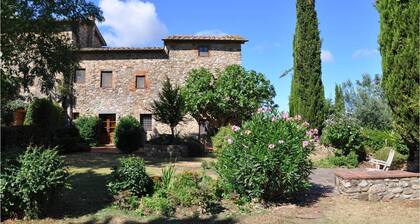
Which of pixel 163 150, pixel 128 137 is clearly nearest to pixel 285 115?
pixel 163 150

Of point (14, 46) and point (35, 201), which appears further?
point (14, 46)

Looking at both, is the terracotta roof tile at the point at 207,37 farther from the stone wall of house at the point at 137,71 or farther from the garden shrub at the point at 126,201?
the garden shrub at the point at 126,201

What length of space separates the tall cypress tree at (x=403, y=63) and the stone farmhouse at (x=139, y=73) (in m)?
15.8

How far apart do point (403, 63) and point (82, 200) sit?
25.1 ft

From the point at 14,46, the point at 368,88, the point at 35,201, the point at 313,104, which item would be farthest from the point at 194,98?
the point at 35,201

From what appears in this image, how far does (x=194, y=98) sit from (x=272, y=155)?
13197 millimetres

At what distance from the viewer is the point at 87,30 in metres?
27.4

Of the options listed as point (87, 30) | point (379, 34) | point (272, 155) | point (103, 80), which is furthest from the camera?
point (87, 30)

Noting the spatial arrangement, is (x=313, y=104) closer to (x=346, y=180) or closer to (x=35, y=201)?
(x=346, y=180)

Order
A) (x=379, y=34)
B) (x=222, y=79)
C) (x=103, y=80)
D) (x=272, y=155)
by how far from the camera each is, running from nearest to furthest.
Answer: (x=272, y=155) < (x=379, y=34) < (x=222, y=79) < (x=103, y=80)

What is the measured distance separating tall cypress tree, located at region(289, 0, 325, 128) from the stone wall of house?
5.19 meters

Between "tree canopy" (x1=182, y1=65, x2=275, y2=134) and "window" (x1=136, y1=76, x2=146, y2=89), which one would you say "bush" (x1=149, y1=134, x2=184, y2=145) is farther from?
"window" (x1=136, y1=76, x2=146, y2=89)

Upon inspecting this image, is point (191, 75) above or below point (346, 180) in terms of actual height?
above

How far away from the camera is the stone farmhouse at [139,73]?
25344 mm
